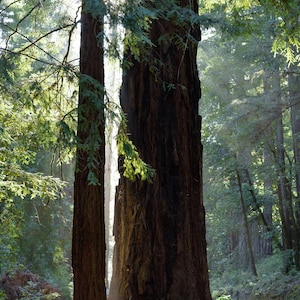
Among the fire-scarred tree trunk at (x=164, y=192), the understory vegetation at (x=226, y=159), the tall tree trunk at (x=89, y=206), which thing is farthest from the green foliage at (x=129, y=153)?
the fire-scarred tree trunk at (x=164, y=192)

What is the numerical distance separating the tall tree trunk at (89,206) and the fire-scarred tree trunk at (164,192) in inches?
54.4

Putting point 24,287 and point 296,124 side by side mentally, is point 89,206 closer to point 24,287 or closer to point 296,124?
point 24,287

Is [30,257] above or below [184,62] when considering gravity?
below

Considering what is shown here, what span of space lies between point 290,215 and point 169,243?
29.0 feet

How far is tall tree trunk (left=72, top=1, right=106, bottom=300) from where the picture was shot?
488cm

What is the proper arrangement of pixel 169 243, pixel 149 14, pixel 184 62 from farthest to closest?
1. pixel 184 62
2. pixel 169 243
3. pixel 149 14

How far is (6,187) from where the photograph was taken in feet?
21.4

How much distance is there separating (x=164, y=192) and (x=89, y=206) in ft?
5.39

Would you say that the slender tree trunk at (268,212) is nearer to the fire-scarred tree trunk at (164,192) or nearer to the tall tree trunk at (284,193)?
the tall tree trunk at (284,193)

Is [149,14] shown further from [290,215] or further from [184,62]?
[290,215]

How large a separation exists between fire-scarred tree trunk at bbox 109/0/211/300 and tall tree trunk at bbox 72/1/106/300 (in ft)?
4.54

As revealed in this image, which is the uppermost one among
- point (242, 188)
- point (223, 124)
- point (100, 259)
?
point (223, 124)

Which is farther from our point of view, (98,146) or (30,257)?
(30,257)

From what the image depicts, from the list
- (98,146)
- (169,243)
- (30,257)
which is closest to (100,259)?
(98,146)
